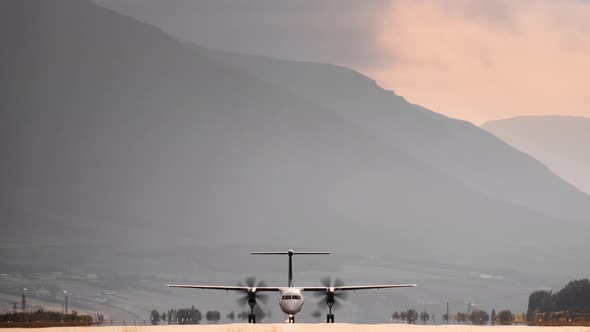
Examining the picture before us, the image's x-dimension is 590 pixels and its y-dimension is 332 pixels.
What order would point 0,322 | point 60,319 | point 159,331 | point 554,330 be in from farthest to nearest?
point 60,319, point 0,322, point 554,330, point 159,331

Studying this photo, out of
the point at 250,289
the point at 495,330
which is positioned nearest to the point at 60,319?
the point at 250,289

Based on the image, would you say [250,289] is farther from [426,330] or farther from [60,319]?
[426,330]

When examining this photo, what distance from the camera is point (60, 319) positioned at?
172875 mm

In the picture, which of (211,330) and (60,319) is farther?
(60,319)

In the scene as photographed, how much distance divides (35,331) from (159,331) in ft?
38.5

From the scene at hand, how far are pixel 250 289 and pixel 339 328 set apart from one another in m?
53.2

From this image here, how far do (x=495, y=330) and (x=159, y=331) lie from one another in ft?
97.8

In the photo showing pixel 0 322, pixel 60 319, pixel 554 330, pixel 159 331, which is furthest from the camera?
pixel 60 319

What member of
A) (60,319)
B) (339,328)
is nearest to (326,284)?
(60,319)

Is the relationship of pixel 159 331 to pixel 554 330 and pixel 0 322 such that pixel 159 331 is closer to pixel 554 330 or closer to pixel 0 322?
pixel 554 330

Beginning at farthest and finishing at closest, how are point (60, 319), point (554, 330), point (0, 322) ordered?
point (60, 319) < point (0, 322) < point (554, 330)

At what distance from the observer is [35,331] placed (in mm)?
110812

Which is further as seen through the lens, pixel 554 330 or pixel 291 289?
pixel 291 289

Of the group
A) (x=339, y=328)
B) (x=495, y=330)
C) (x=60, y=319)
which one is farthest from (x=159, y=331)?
(x=60, y=319)
